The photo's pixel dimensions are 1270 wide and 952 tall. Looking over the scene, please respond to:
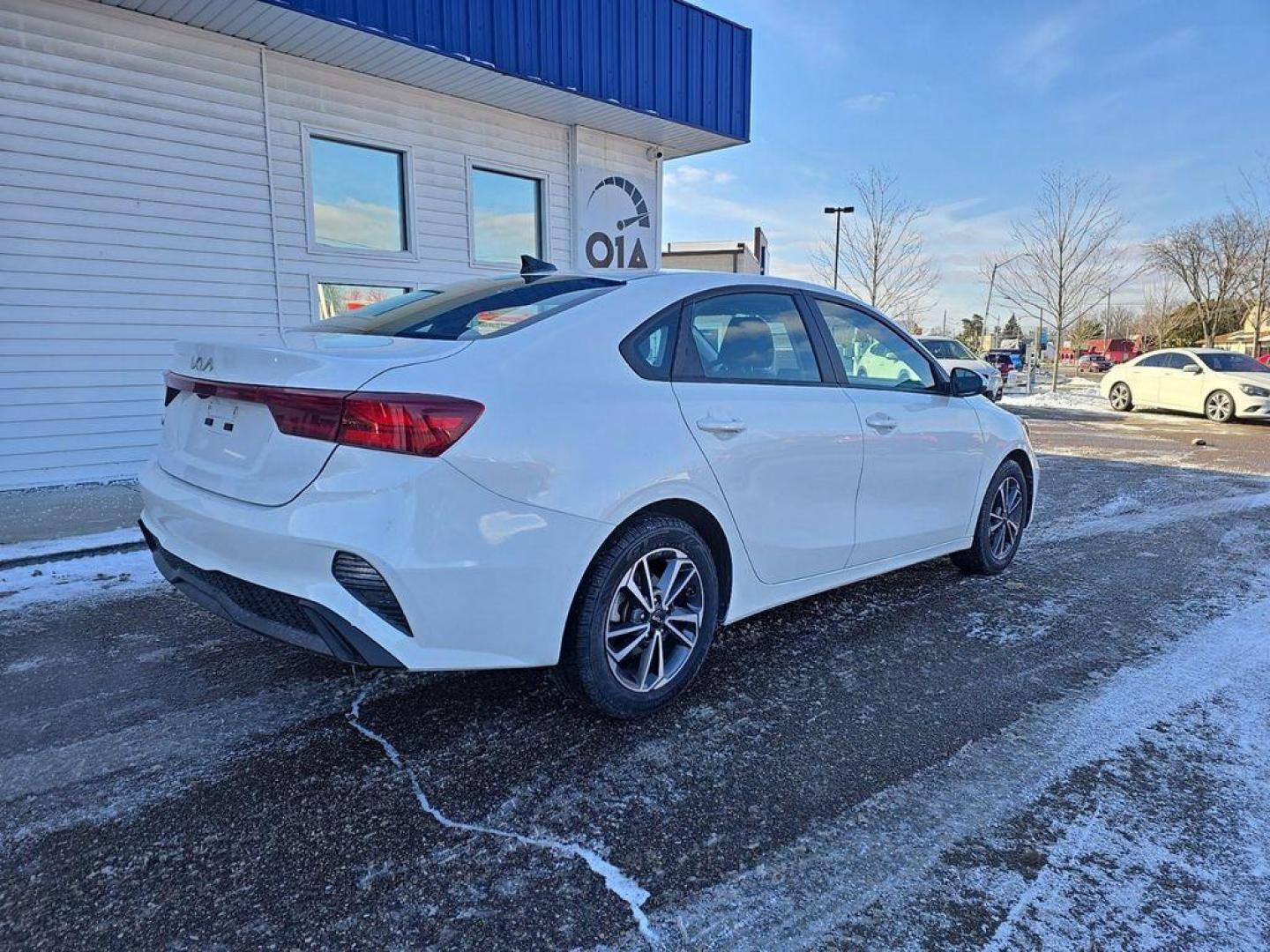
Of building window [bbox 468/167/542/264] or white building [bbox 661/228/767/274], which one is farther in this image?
white building [bbox 661/228/767/274]

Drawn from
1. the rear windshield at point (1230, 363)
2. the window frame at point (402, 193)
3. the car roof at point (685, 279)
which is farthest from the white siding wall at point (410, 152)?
the rear windshield at point (1230, 363)

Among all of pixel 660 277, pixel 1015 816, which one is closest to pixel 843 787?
pixel 1015 816

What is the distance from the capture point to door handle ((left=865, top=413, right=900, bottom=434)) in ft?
12.2

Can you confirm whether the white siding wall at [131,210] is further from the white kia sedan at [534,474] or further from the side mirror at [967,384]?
the side mirror at [967,384]

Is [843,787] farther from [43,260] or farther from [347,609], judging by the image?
[43,260]

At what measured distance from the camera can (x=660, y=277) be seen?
3209 millimetres

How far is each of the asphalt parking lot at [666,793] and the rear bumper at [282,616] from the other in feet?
1.54

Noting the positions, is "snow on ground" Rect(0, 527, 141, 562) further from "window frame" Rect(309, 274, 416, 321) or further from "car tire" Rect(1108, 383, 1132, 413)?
"car tire" Rect(1108, 383, 1132, 413)

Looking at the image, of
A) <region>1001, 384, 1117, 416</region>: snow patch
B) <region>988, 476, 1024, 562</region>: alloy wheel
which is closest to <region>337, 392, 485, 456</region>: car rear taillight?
<region>988, 476, 1024, 562</region>: alloy wheel

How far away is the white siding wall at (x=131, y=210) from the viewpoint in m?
6.47

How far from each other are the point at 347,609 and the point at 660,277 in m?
1.78

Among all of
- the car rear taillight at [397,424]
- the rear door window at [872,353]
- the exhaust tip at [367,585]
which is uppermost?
the rear door window at [872,353]

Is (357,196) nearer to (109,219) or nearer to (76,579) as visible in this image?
(109,219)

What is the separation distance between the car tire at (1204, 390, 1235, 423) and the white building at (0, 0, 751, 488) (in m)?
12.4
